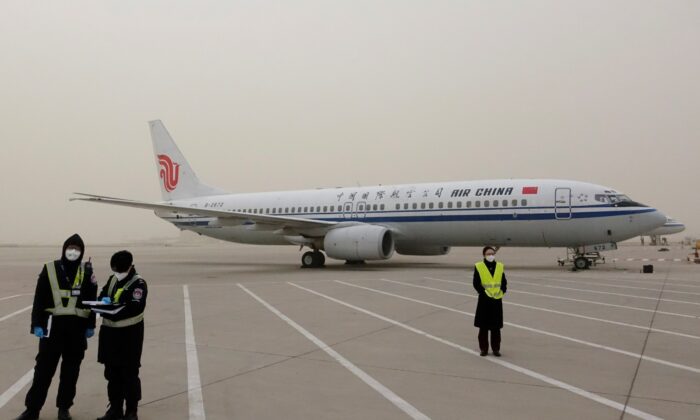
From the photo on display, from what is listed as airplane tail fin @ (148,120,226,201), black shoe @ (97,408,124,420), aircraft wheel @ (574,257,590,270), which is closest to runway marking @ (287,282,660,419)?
black shoe @ (97,408,124,420)

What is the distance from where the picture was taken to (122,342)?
404 centimetres

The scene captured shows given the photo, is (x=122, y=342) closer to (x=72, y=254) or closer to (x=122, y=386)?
(x=122, y=386)

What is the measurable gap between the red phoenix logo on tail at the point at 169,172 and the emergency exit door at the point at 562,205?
19074 mm

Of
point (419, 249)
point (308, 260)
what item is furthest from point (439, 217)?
point (308, 260)

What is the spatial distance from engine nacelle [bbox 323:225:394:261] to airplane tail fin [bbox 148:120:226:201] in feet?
33.7

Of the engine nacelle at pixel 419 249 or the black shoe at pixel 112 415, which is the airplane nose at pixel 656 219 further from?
the black shoe at pixel 112 415

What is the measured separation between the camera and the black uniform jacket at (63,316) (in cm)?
403

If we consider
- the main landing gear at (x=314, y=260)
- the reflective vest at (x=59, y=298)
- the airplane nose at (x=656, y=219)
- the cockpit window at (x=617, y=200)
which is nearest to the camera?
the reflective vest at (x=59, y=298)

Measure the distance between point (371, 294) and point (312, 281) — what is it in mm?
3673

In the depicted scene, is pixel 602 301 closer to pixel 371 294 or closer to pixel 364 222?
pixel 371 294

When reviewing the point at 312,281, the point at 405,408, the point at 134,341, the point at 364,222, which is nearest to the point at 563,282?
the point at 312,281

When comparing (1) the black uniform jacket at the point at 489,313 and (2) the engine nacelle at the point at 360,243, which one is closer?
(1) the black uniform jacket at the point at 489,313

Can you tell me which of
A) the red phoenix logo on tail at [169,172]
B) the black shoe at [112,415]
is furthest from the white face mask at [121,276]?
the red phoenix logo on tail at [169,172]

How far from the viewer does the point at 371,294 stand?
11766mm
